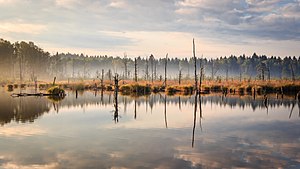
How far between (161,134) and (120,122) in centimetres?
612

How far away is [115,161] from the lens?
12883 millimetres

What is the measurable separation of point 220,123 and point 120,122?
8.40 metres

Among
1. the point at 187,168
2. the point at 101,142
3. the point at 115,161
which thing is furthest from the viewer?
the point at 101,142

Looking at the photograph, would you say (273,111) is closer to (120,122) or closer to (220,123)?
(220,123)

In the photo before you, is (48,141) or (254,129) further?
(254,129)

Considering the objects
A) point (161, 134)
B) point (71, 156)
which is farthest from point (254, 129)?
point (71, 156)

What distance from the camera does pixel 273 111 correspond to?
3316cm

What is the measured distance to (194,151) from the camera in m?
14.9

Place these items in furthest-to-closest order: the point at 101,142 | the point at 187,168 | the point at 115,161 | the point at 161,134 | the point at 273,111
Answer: the point at 273,111 < the point at 161,134 < the point at 101,142 < the point at 115,161 < the point at 187,168

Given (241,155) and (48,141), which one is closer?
(241,155)

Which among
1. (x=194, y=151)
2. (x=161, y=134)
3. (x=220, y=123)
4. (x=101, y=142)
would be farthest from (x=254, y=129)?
(x=101, y=142)

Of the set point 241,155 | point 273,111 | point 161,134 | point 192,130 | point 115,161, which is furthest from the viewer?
point 273,111

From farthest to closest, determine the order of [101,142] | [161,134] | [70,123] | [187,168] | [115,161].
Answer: [70,123]
[161,134]
[101,142]
[115,161]
[187,168]

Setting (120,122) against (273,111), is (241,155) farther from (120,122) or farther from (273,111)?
(273,111)
